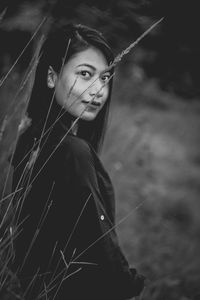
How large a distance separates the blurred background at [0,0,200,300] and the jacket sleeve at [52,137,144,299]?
405mm

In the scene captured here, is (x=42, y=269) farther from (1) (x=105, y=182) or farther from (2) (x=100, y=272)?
(1) (x=105, y=182)

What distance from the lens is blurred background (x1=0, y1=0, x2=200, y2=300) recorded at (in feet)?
6.30

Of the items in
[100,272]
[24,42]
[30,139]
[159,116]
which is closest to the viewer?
[100,272]

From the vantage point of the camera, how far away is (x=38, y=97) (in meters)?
1.36

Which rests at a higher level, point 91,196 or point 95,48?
point 95,48

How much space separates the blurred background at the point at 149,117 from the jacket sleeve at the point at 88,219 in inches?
15.9

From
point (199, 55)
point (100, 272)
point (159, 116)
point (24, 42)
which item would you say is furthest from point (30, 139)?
point (159, 116)

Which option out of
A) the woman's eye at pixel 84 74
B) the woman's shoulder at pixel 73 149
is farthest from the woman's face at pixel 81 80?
the woman's shoulder at pixel 73 149

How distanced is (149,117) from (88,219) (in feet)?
7.16

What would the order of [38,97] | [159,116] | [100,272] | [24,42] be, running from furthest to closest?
[159,116], [24,42], [38,97], [100,272]

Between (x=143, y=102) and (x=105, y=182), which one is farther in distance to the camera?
(x=143, y=102)

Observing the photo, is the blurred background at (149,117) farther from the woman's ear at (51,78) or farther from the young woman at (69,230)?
the young woman at (69,230)

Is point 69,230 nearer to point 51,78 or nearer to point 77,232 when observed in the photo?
point 77,232

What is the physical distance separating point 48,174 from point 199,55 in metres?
1.31
